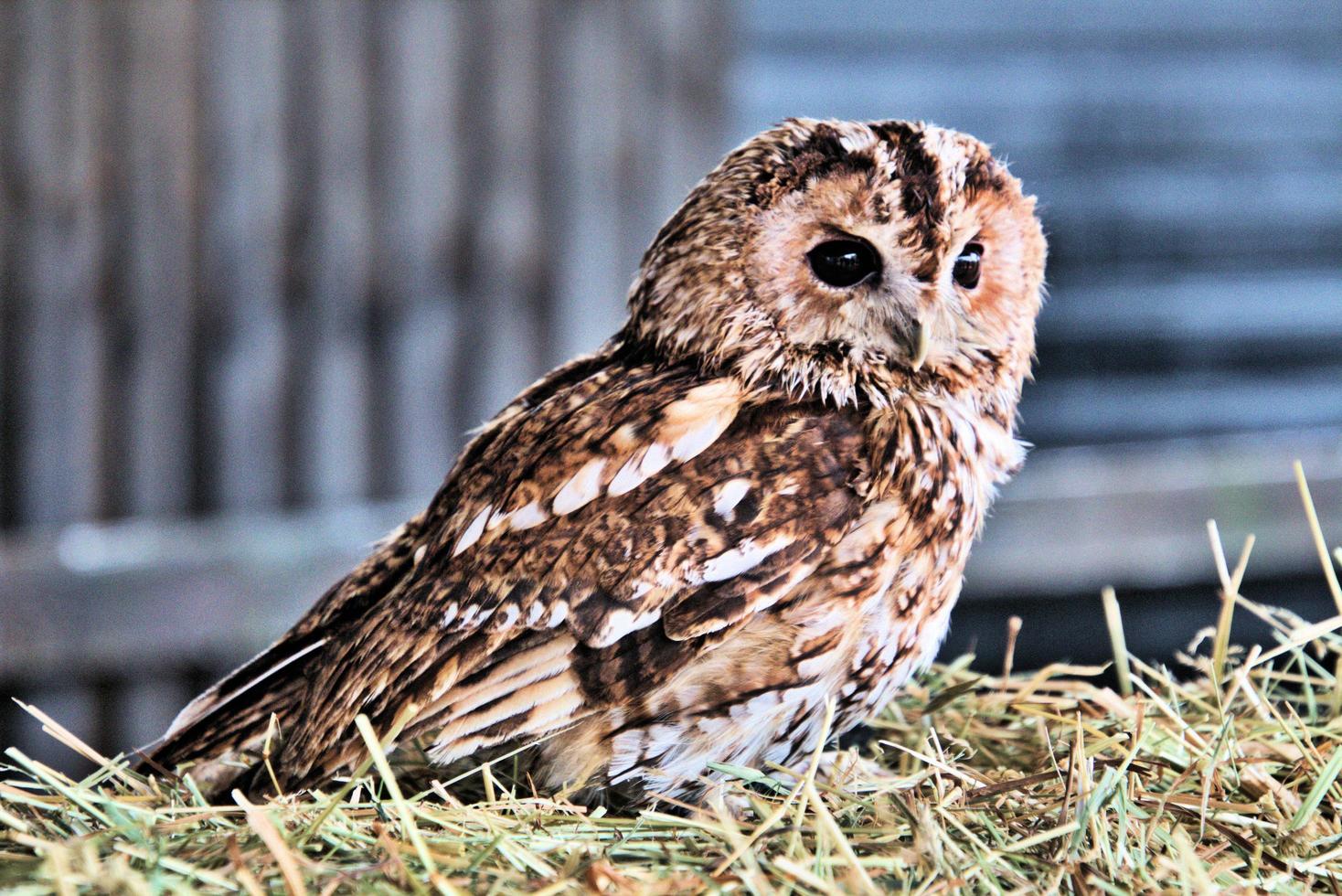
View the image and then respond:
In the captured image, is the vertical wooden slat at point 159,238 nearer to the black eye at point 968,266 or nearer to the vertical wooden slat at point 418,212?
the vertical wooden slat at point 418,212

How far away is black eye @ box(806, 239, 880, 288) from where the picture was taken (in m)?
1.52

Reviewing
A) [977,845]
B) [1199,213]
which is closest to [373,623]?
[977,845]

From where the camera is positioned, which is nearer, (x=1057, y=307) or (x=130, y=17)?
(x=130, y=17)

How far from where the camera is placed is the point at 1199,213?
13.0ft

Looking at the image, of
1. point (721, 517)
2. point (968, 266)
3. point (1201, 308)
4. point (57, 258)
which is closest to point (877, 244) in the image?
point (968, 266)

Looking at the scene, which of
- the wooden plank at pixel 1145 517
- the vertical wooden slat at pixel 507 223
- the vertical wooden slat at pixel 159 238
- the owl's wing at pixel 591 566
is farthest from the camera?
the wooden plank at pixel 1145 517

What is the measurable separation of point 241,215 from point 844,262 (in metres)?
1.96

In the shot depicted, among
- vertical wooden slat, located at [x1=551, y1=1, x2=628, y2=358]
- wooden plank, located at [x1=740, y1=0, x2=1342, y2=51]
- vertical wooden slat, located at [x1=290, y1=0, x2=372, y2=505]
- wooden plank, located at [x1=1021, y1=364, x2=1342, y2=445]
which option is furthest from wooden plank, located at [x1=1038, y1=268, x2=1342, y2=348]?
vertical wooden slat, located at [x1=290, y1=0, x2=372, y2=505]

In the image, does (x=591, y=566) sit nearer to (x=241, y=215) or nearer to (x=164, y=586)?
(x=164, y=586)

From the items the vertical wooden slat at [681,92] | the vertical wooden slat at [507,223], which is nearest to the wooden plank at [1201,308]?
the vertical wooden slat at [681,92]

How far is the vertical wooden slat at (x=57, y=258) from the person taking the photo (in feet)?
9.55

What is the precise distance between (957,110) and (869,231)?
2.57 meters

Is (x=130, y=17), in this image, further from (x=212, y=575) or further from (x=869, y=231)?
(x=869, y=231)

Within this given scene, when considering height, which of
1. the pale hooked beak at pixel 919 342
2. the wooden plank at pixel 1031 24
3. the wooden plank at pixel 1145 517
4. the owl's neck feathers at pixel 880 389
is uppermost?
the wooden plank at pixel 1031 24
